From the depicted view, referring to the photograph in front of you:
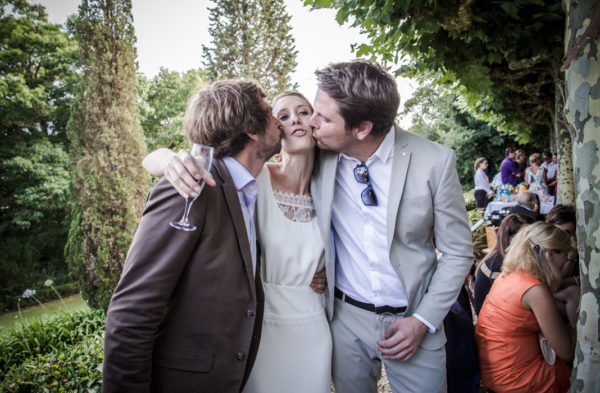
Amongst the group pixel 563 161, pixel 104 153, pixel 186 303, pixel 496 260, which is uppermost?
pixel 104 153

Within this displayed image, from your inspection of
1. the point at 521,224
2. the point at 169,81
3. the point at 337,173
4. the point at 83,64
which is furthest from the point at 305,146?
the point at 169,81

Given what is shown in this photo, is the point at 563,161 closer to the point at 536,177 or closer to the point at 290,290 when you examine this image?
the point at 536,177

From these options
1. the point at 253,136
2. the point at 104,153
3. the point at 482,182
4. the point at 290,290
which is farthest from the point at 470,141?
the point at 253,136

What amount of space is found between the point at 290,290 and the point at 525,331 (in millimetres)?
1705

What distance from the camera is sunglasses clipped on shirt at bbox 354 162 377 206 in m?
2.05

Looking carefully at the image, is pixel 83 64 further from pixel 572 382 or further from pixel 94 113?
pixel 572 382

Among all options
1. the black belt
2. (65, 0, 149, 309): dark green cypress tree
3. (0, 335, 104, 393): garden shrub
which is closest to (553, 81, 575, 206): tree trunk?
the black belt

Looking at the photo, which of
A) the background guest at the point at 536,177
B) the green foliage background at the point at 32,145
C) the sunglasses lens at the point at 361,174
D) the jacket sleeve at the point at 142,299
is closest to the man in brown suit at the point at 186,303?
the jacket sleeve at the point at 142,299

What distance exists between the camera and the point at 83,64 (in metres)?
8.90

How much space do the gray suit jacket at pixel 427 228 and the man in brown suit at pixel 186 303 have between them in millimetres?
892

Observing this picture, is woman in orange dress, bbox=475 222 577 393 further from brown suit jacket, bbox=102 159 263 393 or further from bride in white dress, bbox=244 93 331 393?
brown suit jacket, bbox=102 159 263 393

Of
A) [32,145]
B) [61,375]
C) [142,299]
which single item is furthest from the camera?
[32,145]

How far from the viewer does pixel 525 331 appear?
2.33 m

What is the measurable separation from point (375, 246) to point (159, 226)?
1266 mm
